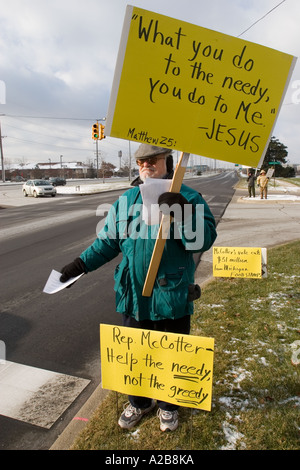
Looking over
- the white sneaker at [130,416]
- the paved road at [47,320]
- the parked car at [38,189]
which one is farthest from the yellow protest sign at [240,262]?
the parked car at [38,189]

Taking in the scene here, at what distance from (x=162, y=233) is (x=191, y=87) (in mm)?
839

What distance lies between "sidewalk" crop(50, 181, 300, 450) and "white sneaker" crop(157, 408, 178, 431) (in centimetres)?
54

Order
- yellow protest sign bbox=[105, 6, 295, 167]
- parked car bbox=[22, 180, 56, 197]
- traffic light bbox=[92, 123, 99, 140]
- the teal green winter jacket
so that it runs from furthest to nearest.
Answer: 1. parked car bbox=[22, 180, 56, 197]
2. traffic light bbox=[92, 123, 99, 140]
3. the teal green winter jacket
4. yellow protest sign bbox=[105, 6, 295, 167]

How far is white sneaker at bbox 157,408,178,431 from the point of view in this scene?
6.65ft

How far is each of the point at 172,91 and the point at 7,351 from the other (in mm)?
2901

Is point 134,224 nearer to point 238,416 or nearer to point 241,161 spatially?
point 241,161

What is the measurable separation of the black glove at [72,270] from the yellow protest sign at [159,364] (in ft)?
1.51

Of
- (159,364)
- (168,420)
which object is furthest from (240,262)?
(159,364)

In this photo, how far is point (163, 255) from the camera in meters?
1.90

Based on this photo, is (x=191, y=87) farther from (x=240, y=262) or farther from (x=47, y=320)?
(x=47, y=320)

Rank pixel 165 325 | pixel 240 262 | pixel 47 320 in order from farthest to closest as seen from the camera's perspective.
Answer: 1. pixel 240 262
2. pixel 47 320
3. pixel 165 325

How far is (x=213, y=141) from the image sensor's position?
179 cm

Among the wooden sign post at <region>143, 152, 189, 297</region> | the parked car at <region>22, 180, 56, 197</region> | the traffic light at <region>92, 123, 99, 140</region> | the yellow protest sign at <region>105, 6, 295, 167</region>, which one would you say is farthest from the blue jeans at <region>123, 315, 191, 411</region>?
the parked car at <region>22, 180, 56, 197</region>

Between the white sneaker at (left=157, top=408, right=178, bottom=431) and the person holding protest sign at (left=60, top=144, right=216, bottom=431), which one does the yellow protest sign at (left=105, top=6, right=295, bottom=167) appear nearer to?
the person holding protest sign at (left=60, top=144, right=216, bottom=431)
